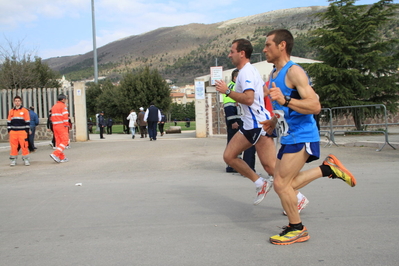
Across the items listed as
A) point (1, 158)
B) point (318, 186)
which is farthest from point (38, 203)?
point (1, 158)

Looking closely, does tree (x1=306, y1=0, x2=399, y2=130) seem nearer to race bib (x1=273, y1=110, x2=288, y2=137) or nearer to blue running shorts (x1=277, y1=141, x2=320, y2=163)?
race bib (x1=273, y1=110, x2=288, y2=137)

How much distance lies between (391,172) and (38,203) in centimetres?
599

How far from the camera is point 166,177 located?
830 centimetres

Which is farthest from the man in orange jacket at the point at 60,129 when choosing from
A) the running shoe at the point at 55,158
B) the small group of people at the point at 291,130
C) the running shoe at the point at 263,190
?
the small group of people at the point at 291,130

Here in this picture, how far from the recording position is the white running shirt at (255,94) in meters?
5.16

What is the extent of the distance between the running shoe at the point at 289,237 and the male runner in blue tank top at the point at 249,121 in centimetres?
113

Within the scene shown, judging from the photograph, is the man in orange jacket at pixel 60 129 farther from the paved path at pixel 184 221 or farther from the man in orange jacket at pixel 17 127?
the paved path at pixel 184 221

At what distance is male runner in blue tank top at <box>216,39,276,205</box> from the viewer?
16.7 feet

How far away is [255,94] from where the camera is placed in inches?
213

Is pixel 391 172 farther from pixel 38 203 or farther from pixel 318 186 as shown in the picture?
pixel 38 203

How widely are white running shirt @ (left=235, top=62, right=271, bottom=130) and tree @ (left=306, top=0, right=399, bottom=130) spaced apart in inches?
559

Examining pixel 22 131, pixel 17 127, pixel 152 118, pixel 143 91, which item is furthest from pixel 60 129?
pixel 143 91

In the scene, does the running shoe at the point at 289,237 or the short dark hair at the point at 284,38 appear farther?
the short dark hair at the point at 284,38

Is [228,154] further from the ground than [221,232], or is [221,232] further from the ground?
[228,154]
